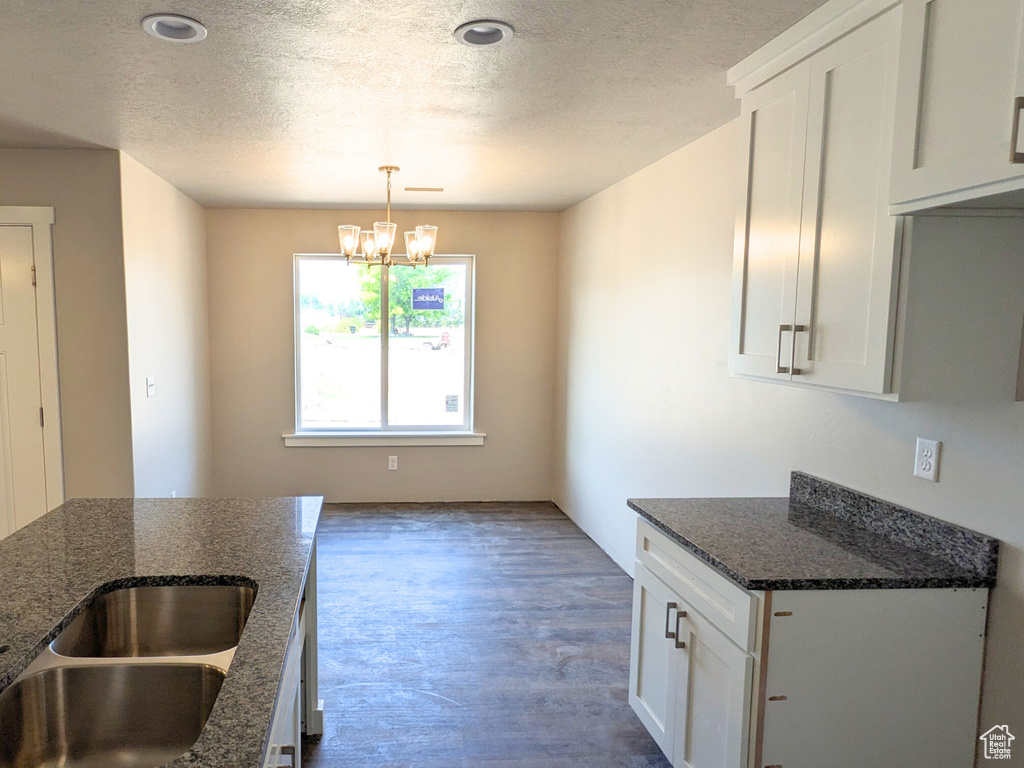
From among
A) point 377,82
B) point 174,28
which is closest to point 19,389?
point 174,28

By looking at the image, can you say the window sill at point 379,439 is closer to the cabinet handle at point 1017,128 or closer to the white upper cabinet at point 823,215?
the white upper cabinet at point 823,215

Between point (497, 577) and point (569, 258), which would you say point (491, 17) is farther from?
point (569, 258)

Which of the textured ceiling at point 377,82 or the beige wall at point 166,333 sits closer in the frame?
the textured ceiling at point 377,82

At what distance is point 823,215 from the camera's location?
5.96 ft

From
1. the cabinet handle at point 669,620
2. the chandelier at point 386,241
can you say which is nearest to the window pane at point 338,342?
the chandelier at point 386,241

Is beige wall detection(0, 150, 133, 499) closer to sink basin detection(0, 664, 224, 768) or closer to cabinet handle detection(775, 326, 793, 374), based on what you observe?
sink basin detection(0, 664, 224, 768)

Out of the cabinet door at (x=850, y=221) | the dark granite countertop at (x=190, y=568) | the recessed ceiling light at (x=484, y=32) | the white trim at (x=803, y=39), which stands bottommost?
the dark granite countertop at (x=190, y=568)

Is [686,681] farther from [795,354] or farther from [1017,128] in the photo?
[1017,128]

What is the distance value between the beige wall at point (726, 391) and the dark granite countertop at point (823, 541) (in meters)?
0.06

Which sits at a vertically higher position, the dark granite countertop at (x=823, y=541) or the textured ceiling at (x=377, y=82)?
the textured ceiling at (x=377, y=82)

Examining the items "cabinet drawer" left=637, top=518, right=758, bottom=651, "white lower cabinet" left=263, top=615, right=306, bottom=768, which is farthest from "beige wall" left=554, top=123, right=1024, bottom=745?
"white lower cabinet" left=263, top=615, right=306, bottom=768

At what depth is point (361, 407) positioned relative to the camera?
18.5 ft

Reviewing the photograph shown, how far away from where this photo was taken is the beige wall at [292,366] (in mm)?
5336

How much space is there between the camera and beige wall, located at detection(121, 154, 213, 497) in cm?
367
